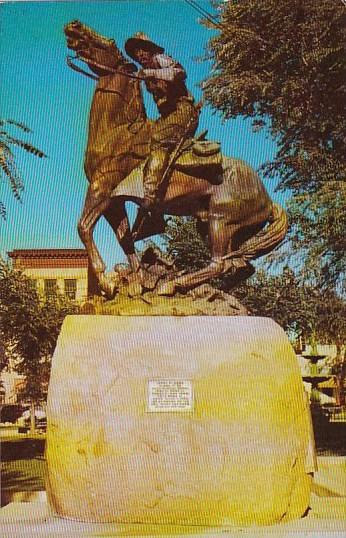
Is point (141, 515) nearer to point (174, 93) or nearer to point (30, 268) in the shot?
point (174, 93)

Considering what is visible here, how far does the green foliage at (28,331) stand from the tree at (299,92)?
5.58 m

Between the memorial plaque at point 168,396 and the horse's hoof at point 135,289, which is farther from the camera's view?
the horse's hoof at point 135,289

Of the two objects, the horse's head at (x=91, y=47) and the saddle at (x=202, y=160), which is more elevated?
the horse's head at (x=91, y=47)

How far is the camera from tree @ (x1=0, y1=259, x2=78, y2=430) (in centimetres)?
1628

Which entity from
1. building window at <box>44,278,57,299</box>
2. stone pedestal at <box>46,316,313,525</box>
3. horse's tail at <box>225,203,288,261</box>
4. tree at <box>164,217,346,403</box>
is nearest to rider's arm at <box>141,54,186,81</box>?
horse's tail at <box>225,203,288,261</box>

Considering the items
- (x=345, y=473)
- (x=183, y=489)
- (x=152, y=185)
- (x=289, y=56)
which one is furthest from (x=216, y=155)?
(x=289, y=56)

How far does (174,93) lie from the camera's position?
26.7 ft

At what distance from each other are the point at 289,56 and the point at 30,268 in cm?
817

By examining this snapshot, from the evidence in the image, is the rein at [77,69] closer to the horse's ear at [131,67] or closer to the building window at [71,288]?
the horse's ear at [131,67]

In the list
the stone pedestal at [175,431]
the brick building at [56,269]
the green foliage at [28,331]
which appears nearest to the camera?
the stone pedestal at [175,431]

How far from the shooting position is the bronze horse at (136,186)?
7883 mm

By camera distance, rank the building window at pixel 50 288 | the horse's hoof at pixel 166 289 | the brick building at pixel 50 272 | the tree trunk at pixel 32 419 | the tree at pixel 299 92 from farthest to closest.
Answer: the building window at pixel 50 288 → the brick building at pixel 50 272 → the tree trunk at pixel 32 419 → the tree at pixel 299 92 → the horse's hoof at pixel 166 289

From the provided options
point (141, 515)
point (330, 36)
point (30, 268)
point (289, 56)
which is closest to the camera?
point (141, 515)

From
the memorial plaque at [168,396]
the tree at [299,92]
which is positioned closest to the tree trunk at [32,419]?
the tree at [299,92]
